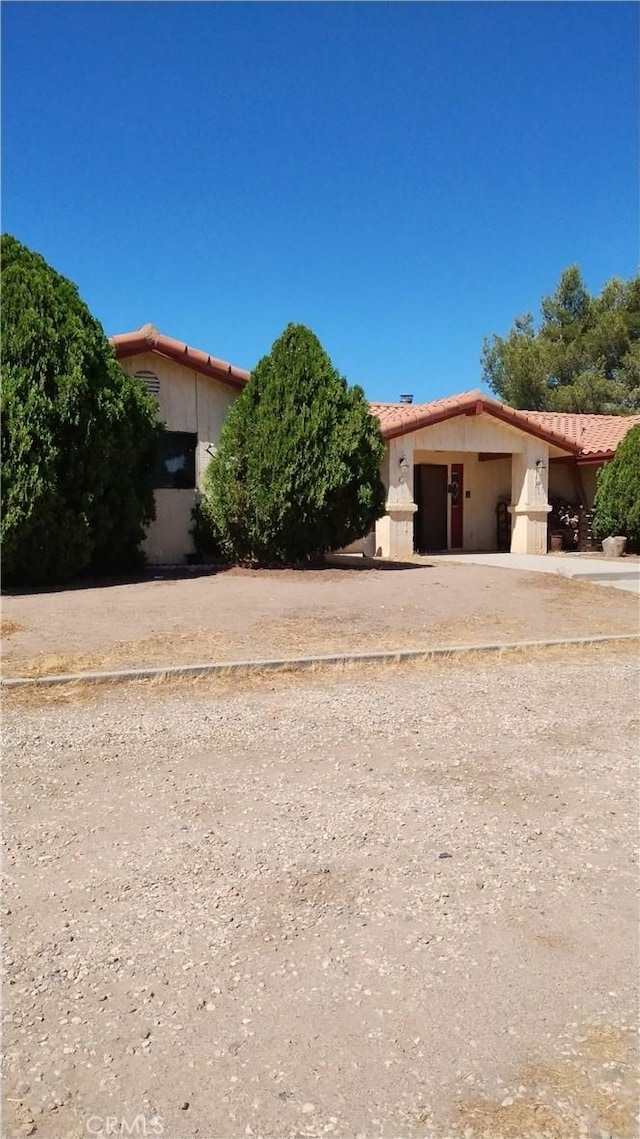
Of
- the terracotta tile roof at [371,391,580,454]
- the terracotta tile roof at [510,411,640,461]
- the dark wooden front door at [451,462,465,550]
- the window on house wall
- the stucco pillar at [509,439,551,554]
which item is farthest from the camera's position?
the dark wooden front door at [451,462,465,550]

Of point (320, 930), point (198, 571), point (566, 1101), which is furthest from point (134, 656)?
point (198, 571)

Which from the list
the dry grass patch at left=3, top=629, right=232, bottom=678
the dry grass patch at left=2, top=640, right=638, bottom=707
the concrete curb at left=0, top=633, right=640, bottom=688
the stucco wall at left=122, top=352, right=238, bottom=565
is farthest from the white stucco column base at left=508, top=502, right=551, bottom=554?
the dry grass patch at left=3, top=629, right=232, bottom=678

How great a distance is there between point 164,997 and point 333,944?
1.86 ft

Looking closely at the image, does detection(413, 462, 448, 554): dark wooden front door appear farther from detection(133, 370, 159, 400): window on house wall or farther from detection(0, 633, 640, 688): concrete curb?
detection(0, 633, 640, 688): concrete curb

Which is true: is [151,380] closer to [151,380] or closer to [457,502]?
[151,380]

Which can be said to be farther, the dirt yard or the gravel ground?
the dirt yard

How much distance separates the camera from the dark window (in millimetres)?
14062

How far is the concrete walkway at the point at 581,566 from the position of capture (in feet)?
42.2

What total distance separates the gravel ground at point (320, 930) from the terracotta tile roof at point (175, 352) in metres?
9.94

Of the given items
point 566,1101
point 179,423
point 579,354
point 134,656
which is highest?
point 579,354

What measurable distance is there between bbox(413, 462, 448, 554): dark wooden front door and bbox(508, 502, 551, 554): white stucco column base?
2324 mm

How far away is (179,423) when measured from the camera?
1420cm

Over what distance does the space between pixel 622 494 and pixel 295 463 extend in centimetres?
964

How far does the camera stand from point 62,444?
1017cm
